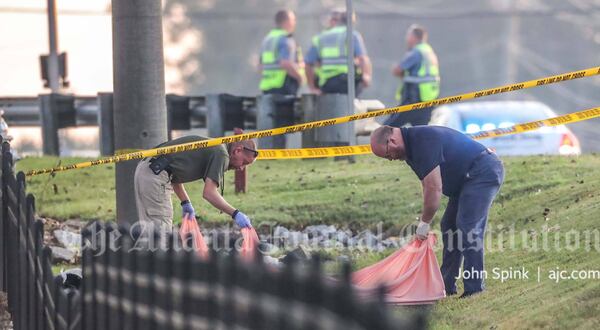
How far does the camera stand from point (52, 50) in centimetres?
2303

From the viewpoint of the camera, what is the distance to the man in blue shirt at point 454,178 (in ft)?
33.0

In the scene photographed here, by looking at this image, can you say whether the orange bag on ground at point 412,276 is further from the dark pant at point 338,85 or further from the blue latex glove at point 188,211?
the dark pant at point 338,85

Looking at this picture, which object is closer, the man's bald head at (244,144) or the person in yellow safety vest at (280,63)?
the man's bald head at (244,144)

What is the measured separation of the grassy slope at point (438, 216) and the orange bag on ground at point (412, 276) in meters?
0.13

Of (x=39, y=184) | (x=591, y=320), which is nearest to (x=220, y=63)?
(x=39, y=184)

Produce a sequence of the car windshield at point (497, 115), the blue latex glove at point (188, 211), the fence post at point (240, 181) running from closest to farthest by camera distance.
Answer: the blue latex glove at point (188, 211), the fence post at point (240, 181), the car windshield at point (497, 115)

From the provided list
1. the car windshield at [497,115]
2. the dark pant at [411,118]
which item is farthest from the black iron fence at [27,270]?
the car windshield at [497,115]

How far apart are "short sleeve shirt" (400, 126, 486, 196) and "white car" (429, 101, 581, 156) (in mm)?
9287

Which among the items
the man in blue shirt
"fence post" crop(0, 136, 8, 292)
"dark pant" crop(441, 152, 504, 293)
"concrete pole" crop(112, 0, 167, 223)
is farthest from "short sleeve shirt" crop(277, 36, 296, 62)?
"fence post" crop(0, 136, 8, 292)

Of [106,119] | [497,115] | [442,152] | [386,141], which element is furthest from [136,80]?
[497,115]

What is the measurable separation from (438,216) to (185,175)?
3360mm

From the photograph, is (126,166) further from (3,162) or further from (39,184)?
(39,184)

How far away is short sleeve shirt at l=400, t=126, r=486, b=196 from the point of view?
1009 centimetres

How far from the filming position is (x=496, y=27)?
44.7m
